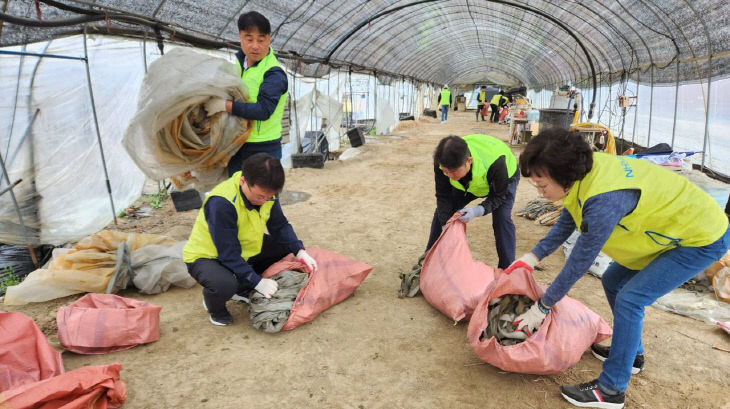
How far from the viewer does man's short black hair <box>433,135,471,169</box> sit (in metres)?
2.19

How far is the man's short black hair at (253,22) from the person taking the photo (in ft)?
8.09

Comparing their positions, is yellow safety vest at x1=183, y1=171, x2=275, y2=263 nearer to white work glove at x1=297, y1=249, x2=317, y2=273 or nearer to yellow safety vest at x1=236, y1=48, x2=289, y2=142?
white work glove at x1=297, y1=249, x2=317, y2=273

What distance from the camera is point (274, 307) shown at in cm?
230

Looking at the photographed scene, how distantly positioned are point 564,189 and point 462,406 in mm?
1027

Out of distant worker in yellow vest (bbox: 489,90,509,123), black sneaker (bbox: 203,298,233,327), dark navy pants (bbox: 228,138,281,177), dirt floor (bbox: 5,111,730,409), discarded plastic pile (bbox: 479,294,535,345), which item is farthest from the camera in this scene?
distant worker in yellow vest (bbox: 489,90,509,123)

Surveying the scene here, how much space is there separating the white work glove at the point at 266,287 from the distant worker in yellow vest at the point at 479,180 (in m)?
1.15

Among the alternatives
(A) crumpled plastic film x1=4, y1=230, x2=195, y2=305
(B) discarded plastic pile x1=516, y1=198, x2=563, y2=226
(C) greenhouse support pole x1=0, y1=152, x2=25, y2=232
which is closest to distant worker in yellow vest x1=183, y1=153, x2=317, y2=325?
(A) crumpled plastic film x1=4, y1=230, x2=195, y2=305

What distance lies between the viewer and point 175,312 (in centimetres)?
254

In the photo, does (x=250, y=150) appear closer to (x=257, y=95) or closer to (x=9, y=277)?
(x=257, y=95)

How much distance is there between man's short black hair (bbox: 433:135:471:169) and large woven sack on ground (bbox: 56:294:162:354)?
175 cm

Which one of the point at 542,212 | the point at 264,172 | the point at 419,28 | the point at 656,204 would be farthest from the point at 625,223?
the point at 419,28

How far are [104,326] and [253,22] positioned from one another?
1.87 m

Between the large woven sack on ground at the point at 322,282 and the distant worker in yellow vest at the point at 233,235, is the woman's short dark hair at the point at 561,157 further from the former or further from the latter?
the large woven sack on ground at the point at 322,282

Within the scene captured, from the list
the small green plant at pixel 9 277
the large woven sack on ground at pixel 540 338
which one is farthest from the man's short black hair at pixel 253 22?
the small green plant at pixel 9 277
